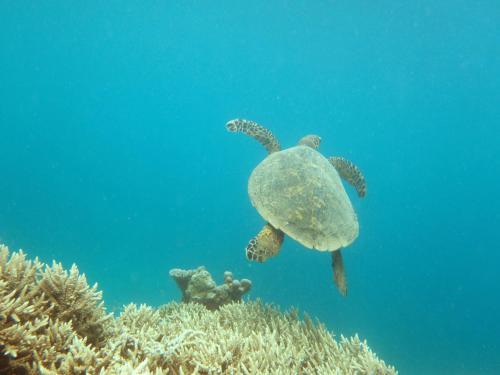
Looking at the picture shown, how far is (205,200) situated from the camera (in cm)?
7494

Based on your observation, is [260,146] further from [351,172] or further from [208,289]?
[208,289]

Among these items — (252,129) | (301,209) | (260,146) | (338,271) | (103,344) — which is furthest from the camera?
(260,146)

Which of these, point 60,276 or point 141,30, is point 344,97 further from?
point 60,276

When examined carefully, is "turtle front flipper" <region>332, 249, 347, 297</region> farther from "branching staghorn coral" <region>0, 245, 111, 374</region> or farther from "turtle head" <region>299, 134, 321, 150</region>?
"turtle head" <region>299, 134, 321, 150</region>

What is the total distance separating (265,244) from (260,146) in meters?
62.6

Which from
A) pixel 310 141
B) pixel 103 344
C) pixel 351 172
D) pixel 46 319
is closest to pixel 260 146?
pixel 310 141

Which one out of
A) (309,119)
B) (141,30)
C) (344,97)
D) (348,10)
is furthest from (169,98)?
(348,10)

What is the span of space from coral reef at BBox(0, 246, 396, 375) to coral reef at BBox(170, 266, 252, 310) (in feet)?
9.36

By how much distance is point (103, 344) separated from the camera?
244 centimetres

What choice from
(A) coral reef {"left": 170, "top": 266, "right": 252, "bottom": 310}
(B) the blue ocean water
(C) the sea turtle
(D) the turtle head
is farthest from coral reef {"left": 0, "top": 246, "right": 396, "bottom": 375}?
(B) the blue ocean water

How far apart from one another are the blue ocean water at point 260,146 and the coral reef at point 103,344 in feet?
76.3

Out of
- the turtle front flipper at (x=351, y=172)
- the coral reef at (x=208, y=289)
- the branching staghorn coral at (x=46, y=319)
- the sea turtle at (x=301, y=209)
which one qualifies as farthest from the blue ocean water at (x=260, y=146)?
the branching staghorn coral at (x=46, y=319)

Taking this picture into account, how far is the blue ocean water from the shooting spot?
36.5 meters

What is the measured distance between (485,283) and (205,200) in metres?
56.4
